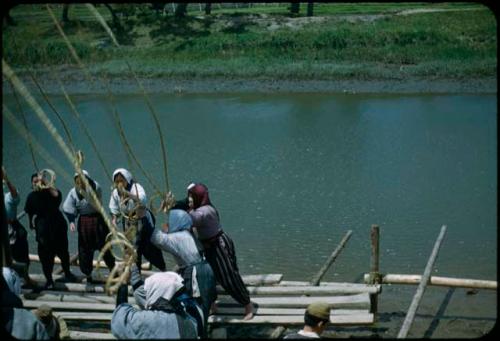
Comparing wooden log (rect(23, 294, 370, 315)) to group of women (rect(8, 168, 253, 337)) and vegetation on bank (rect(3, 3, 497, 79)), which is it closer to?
group of women (rect(8, 168, 253, 337))

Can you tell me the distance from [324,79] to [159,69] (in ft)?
18.5

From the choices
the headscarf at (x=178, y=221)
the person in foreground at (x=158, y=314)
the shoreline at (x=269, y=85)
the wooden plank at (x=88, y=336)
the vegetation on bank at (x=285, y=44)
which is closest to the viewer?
the person in foreground at (x=158, y=314)

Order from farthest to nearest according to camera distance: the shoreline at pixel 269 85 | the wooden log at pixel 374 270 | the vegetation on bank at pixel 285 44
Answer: the vegetation on bank at pixel 285 44 < the shoreline at pixel 269 85 < the wooden log at pixel 374 270

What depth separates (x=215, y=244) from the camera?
21.0 ft

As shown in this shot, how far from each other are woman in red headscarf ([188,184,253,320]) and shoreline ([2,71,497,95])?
14.3 metres

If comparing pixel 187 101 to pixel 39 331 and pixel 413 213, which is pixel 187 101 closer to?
pixel 413 213

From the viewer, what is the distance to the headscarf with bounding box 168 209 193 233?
607cm

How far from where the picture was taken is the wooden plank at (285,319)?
6363 millimetres

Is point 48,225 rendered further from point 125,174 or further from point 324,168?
point 324,168

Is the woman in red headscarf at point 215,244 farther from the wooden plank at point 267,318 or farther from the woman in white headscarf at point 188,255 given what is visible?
the woman in white headscarf at point 188,255

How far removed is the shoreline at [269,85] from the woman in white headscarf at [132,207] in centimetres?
1408

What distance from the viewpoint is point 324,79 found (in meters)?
21.7

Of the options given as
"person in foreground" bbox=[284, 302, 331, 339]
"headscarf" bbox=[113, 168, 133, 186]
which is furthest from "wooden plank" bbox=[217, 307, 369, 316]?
"person in foreground" bbox=[284, 302, 331, 339]

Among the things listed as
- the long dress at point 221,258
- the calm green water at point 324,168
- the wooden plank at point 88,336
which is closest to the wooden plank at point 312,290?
the long dress at point 221,258
